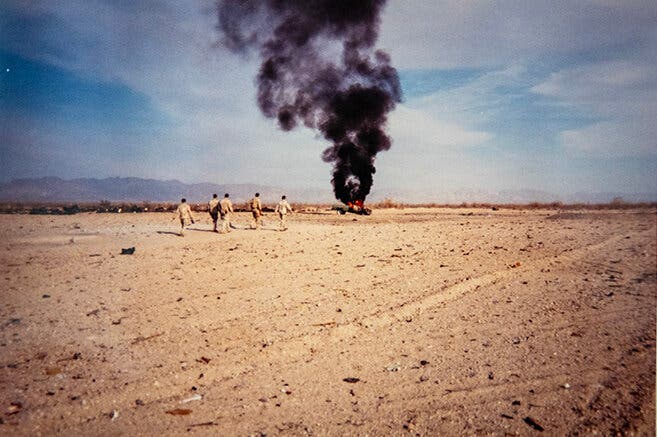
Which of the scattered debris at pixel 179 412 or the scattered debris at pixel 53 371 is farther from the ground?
the scattered debris at pixel 179 412

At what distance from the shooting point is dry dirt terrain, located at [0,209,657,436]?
13.7ft

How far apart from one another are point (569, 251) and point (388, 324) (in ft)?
25.0

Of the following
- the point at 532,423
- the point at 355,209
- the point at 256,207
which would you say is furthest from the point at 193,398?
the point at 355,209

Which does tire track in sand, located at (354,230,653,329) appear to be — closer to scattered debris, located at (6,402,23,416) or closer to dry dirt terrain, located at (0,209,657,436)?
dry dirt terrain, located at (0,209,657,436)

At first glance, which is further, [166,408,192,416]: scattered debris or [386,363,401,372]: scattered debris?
[386,363,401,372]: scattered debris

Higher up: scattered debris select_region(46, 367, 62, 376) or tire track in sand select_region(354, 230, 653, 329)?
tire track in sand select_region(354, 230, 653, 329)

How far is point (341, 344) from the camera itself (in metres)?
6.20

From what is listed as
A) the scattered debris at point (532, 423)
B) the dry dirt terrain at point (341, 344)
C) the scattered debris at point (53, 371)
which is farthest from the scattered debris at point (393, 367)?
the scattered debris at point (53, 371)

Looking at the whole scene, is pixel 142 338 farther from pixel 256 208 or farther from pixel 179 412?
pixel 256 208

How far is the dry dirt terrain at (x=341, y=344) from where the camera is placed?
419cm

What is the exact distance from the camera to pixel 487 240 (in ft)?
46.7

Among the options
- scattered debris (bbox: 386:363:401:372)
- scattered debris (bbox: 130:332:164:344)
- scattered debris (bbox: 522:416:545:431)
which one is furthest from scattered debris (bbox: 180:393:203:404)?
scattered debris (bbox: 522:416:545:431)

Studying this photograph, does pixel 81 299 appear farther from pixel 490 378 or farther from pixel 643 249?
pixel 643 249

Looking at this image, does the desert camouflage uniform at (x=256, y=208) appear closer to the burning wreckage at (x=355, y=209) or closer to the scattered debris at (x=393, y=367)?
the burning wreckage at (x=355, y=209)
